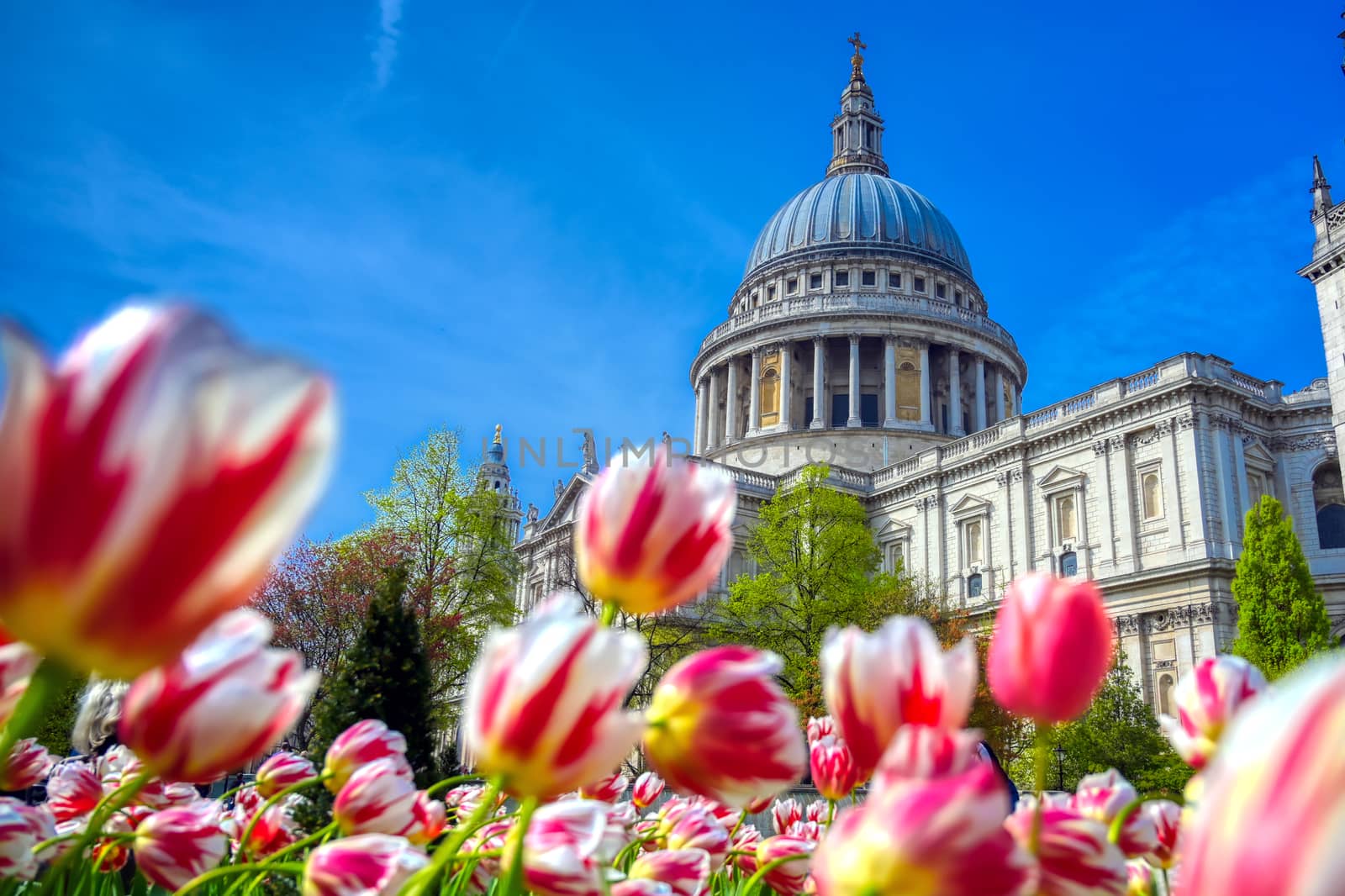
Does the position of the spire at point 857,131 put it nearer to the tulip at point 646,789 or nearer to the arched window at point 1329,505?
the arched window at point 1329,505

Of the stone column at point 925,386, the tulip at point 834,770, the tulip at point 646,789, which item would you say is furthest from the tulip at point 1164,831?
the stone column at point 925,386

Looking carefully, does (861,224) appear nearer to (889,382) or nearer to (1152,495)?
(889,382)

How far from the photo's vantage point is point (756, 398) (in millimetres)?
65750

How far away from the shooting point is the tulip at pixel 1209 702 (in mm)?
1949

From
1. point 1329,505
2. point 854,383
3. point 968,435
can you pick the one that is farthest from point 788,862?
point 854,383

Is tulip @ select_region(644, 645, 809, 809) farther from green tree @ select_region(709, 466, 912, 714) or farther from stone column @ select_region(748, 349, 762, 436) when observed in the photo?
stone column @ select_region(748, 349, 762, 436)

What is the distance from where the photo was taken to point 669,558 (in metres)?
1.59

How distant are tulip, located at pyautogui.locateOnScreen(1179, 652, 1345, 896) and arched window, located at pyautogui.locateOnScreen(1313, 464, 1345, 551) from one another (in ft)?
153

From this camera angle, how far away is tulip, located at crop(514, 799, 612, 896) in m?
1.76

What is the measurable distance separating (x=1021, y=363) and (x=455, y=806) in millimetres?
73671

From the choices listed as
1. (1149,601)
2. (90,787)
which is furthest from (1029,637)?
(1149,601)

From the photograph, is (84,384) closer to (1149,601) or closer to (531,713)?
(531,713)

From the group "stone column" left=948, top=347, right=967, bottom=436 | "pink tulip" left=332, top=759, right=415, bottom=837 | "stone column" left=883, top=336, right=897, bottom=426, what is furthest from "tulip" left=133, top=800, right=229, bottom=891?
"stone column" left=948, top=347, right=967, bottom=436

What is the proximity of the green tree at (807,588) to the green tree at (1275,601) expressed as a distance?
1088 centimetres
